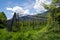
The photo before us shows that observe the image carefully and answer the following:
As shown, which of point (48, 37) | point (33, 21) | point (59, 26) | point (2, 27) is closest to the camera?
point (48, 37)

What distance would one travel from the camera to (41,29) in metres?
8.22

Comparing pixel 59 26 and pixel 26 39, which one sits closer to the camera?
pixel 26 39

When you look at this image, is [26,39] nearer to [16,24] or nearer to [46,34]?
[46,34]

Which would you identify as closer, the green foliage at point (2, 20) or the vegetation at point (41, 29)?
the vegetation at point (41, 29)

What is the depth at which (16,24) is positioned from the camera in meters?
9.20

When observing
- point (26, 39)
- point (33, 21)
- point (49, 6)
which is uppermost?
point (49, 6)

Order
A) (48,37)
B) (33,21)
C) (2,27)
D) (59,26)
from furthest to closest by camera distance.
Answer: (2,27)
(33,21)
(59,26)
(48,37)

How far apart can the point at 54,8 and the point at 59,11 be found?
0.85 ft

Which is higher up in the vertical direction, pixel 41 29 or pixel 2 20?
pixel 2 20

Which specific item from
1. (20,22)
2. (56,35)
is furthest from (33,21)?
(56,35)

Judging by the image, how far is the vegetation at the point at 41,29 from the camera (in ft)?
24.1

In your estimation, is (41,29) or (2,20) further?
(2,20)

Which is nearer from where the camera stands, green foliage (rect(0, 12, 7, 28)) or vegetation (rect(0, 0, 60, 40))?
vegetation (rect(0, 0, 60, 40))

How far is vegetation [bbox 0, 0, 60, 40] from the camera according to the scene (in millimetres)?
7336
